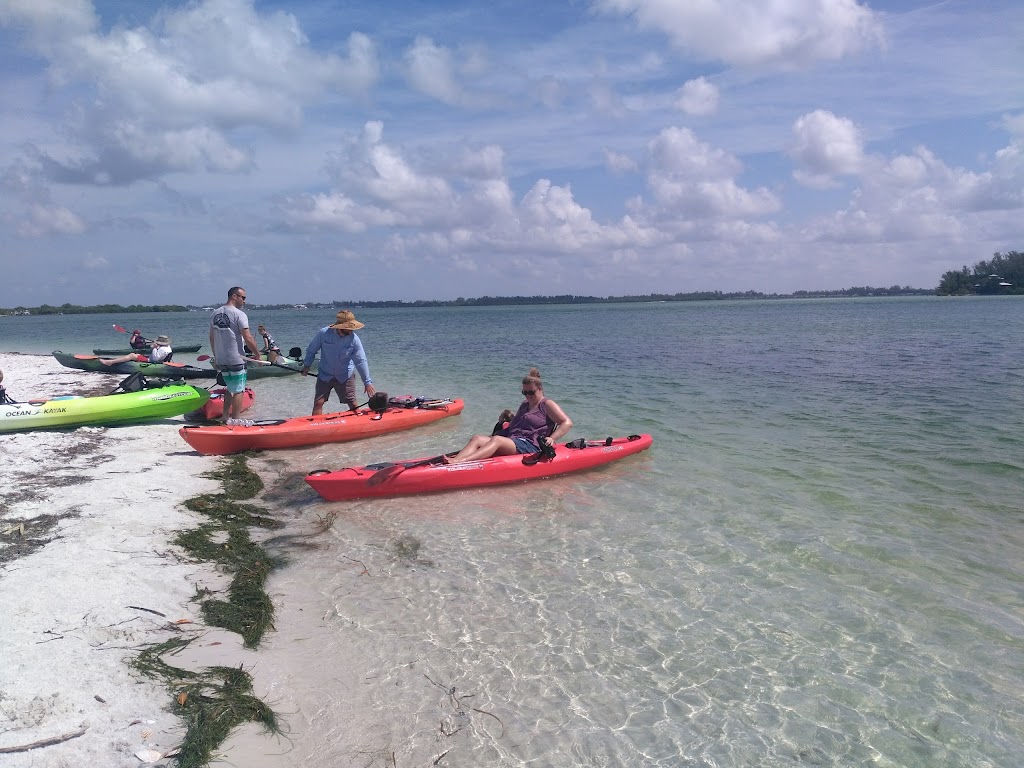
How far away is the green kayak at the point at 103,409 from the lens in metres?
10.5

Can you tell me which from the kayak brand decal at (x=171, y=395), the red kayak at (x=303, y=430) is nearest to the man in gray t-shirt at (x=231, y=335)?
the red kayak at (x=303, y=430)

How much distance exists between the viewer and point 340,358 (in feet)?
36.2

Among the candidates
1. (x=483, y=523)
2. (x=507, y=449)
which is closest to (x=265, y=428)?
(x=507, y=449)

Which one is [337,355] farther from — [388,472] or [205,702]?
[205,702]

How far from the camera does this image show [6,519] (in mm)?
6371

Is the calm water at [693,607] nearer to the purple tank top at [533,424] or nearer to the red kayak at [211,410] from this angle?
the purple tank top at [533,424]

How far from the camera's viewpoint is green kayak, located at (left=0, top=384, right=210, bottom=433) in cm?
1052

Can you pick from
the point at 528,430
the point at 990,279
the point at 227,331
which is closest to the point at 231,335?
the point at 227,331

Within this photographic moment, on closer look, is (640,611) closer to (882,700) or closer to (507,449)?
(882,700)

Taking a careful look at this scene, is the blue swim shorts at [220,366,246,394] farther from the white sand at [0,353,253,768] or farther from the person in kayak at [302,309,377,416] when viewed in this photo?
the white sand at [0,353,253,768]

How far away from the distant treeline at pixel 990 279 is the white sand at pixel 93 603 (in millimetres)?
132834

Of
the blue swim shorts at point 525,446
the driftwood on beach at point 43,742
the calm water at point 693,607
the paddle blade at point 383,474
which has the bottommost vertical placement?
the calm water at point 693,607

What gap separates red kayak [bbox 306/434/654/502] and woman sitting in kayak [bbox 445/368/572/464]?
15 cm

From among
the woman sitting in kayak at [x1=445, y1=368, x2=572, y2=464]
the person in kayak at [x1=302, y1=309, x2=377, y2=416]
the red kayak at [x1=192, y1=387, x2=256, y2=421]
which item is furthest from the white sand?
the woman sitting in kayak at [x1=445, y1=368, x2=572, y2=464]
